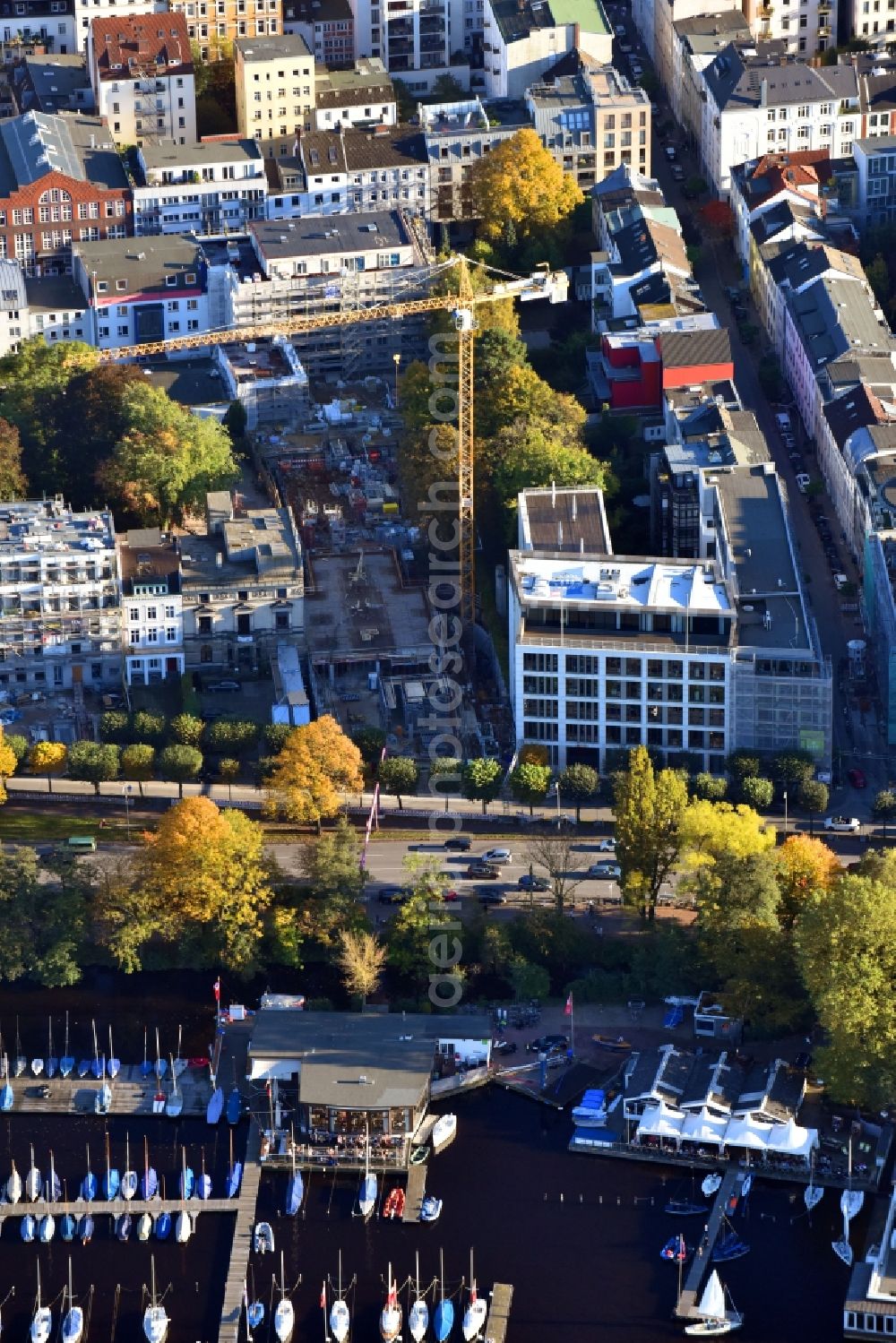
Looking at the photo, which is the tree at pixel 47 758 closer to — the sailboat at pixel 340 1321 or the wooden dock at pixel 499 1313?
the sailboat at pixel 340 1321

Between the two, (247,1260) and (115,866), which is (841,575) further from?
(247,1260)

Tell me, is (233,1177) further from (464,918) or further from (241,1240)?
(464,918)

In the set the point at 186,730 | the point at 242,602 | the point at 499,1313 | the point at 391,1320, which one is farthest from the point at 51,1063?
the point at 242,602

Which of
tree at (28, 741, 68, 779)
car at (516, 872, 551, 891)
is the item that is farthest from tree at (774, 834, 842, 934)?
tree at (28, 741, 68, 779)

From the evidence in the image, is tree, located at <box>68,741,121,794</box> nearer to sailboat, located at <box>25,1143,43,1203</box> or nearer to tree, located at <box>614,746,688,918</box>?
tree, located at <box>614,746,688,918</box>

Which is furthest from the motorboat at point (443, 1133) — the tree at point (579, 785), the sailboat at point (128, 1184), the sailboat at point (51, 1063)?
the tree at point (579, 785)
